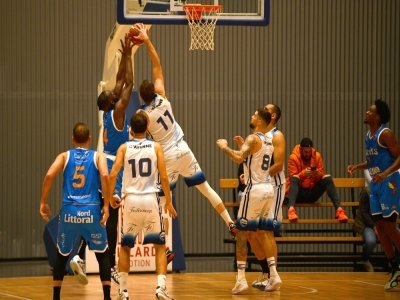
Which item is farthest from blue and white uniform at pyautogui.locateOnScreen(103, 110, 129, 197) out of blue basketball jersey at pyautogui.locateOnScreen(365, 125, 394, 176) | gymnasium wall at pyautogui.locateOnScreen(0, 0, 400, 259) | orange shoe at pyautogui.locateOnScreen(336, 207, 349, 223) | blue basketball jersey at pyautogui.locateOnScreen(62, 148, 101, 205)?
gymnasium wall at pyautogui.locateOnScreen(0, 0, 400, 259)

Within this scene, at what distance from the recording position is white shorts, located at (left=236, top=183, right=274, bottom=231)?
35.5 ft

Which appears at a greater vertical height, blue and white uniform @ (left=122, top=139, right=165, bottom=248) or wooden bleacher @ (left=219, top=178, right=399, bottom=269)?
blue and white uniform @ (left=122, top=139, right=165, bottom=248)

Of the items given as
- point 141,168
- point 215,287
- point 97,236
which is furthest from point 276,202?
point 97,236

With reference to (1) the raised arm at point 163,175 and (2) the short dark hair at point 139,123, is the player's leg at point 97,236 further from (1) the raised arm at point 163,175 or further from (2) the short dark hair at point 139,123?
(2) the short dark hair at point 139,123

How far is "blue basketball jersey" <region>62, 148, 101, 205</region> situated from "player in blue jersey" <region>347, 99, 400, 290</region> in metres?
3.95

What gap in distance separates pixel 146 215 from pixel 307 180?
5812 millimetres

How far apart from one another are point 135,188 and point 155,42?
8324mm

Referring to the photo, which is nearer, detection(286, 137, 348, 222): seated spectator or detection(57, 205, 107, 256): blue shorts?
detection(57, 205, 107, 256): blue shorts

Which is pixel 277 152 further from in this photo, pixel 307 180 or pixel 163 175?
pixel 307 180

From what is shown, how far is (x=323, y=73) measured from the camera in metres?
17.8

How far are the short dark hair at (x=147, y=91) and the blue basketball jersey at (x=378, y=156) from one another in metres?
2.83

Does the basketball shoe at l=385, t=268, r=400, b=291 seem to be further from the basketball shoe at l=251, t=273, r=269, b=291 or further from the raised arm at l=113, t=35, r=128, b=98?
the raised arm at l=113, t=35, r=128, b=98

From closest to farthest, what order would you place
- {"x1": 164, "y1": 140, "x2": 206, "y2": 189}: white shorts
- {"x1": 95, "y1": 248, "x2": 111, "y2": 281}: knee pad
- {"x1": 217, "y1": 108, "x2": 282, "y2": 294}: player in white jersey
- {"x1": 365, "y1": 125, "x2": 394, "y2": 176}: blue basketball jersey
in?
{"x1": 95, "y1": 248, "x2": 111, "y2": 281}: knee pad < {"x1": 217, "y1": 108, "x2": 282, "y2": 294}: player in white jersey < {"x1": 164, "y1": 140, "x2": 206, "y2": 189}: white shorts < {"x1": 365, "y1": 125, "x2": 394, "y2": 176}: blue basketball jersey

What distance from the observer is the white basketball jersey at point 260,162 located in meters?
10.8
